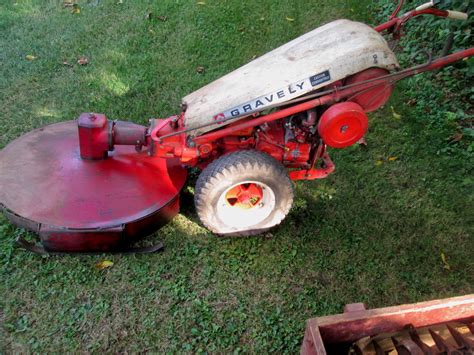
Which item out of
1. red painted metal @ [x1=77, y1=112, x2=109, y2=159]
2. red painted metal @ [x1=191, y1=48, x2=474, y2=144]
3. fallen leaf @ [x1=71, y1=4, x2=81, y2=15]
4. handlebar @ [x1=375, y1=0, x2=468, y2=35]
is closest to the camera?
red painted metal @ [x1=191, y1=48, x2=474, y2=144]

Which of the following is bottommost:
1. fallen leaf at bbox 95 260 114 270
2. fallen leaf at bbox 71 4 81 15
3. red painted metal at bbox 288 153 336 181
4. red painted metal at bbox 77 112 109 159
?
fallen leaf at bbox 95 260 114 270

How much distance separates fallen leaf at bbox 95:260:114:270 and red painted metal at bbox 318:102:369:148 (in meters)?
1.64

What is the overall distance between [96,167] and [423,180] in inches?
103

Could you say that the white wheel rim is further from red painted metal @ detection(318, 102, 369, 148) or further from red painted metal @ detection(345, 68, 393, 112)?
red painted metal @ detection(345, 68, 393, 112)

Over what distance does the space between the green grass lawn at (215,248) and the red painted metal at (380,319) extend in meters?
0.90

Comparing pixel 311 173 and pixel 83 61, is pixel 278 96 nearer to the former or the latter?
pixel 311 173

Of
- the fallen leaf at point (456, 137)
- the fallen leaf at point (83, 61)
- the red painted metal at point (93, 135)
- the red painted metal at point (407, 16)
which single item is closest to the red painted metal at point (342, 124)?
the red painted metal at point (407, 16)

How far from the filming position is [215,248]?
3324mm

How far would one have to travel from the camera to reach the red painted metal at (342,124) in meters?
2.77

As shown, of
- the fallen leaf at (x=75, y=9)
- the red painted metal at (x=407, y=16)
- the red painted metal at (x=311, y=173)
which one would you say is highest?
the red painted metal at (x=407, y=16)

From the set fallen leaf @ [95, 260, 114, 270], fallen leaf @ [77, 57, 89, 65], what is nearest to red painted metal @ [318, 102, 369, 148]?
fallen leaf @ [95, 260, 114, 270]

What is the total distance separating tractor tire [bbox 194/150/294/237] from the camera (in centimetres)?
297

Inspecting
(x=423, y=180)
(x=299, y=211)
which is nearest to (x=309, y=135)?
(x=299, y=211)

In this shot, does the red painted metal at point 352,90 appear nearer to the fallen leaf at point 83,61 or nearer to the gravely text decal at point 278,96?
the gravely text decal at point 278,96
